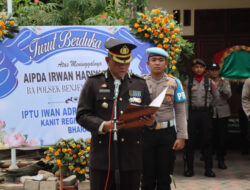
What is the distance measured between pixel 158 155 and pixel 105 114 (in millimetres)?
1729

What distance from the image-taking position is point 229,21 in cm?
1095

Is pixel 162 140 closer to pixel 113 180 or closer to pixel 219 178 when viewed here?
pixel 113 180

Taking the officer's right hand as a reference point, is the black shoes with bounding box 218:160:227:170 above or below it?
below

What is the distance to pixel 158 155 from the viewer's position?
535 centimetres

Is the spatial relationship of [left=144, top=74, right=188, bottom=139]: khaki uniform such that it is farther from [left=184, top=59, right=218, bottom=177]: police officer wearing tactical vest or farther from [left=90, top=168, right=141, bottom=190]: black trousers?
[left=184, top=59, right=218, bottom=177]: police officer wearing tactical vest

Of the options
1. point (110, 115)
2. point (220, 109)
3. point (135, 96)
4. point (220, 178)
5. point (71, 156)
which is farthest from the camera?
point (220, 109)

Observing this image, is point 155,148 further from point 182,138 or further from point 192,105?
point 192,105

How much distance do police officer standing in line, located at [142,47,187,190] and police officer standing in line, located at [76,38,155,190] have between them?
1.40m

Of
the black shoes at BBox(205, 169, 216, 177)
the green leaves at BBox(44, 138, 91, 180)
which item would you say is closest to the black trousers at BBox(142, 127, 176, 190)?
the green leaves at BBox(44, 138, 91, 180)

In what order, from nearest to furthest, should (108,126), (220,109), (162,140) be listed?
(108,126)
(162,140)
(220,109)

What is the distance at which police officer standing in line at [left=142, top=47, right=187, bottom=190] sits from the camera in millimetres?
5297

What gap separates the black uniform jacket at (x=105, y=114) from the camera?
3.80 meters

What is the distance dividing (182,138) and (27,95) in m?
2.38

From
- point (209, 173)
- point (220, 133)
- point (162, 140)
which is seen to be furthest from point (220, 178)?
point (162, 140)
